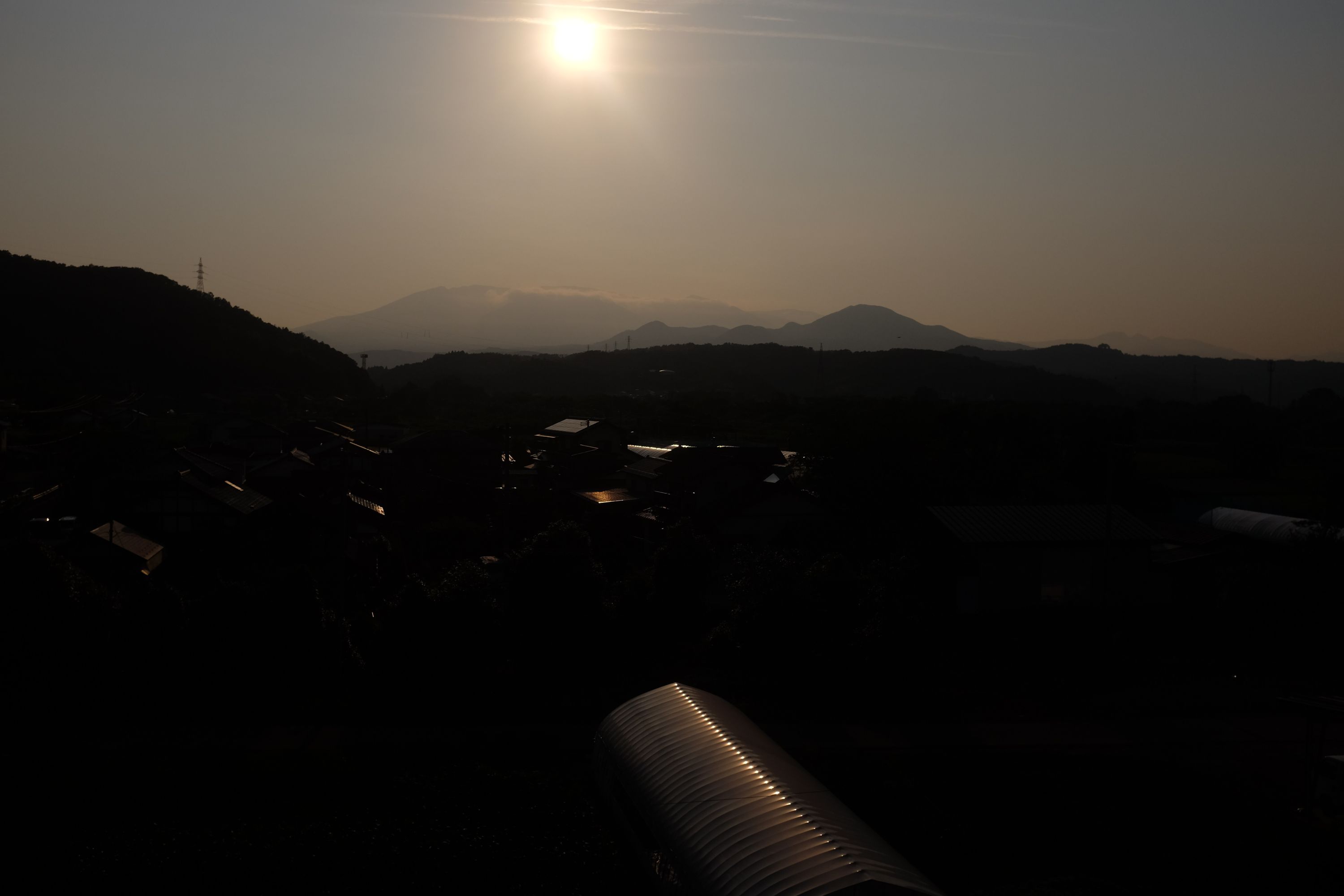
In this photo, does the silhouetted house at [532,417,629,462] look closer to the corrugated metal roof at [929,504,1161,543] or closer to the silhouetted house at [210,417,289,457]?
the silhouetted house at [210,417,289,457]

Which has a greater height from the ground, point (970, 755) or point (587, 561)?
point (587, 561)

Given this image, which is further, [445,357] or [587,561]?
[445,357]

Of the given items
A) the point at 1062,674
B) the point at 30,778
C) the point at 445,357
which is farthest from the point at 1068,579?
the point at 445,357

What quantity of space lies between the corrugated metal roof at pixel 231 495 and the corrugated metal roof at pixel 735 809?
1673 centimetres

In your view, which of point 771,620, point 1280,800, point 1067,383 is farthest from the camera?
point 1067,383

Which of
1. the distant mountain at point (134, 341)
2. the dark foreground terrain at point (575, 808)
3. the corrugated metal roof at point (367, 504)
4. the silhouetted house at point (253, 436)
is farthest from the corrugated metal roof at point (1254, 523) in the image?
the distant mountain at point (134, 341)

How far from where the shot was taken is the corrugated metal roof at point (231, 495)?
2230cm

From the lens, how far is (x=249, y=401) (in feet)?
225

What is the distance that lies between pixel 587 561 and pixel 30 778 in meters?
7.58

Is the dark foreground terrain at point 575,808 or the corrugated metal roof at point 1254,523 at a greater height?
the dark foreground terrain at point 575,808

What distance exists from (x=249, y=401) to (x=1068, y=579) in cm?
6603

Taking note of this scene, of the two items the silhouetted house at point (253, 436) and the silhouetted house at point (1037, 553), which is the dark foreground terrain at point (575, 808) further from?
the silhouetted house at point (253, 436)

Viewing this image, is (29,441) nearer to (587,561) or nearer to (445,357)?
(587,561)

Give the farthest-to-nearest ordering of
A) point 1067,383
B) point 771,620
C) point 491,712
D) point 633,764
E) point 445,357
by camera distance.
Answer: point 445,357 < point 1067,383 < point 771,620 < point 491,712 < point 633,764
